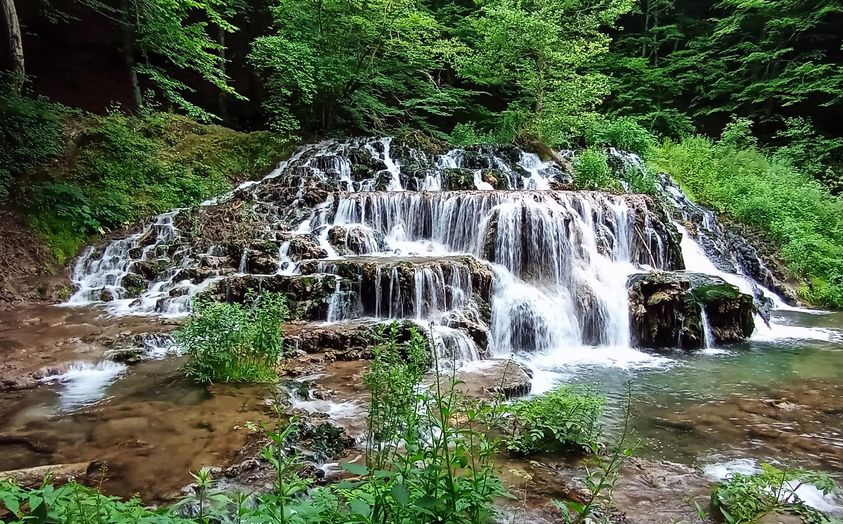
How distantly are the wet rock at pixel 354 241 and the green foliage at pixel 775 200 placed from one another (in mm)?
10210

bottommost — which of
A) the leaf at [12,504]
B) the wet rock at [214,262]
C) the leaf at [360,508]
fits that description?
the leaf at [360,508]

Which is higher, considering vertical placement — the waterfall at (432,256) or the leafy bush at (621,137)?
the leafy bush at (621,137)

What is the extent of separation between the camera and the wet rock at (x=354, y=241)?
10.5 meters

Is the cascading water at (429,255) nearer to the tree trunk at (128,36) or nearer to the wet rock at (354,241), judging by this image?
the wet rock at (354,241)

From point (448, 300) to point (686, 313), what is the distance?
13.4 ft

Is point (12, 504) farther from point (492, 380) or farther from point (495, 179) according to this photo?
point (495, 179)

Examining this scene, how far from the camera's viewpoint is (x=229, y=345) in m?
5.45

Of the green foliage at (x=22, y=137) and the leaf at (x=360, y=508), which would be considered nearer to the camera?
the leaf at (x=360, y=508)

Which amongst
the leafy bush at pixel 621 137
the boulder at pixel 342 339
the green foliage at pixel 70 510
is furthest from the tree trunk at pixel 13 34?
the leafy bush at pixel 621 137

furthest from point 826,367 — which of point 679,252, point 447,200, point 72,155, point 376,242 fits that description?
point 72,155

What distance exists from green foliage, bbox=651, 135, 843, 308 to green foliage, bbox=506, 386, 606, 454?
34.6ft

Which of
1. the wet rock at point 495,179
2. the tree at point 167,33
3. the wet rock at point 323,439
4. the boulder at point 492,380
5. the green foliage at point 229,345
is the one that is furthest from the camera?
the wet rock at point 495,179

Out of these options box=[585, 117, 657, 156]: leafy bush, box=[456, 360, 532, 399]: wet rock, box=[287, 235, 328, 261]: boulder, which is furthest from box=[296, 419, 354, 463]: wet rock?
box=[585, 117, 657, 156]: leafy bush

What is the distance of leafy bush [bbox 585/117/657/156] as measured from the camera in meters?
17.0
